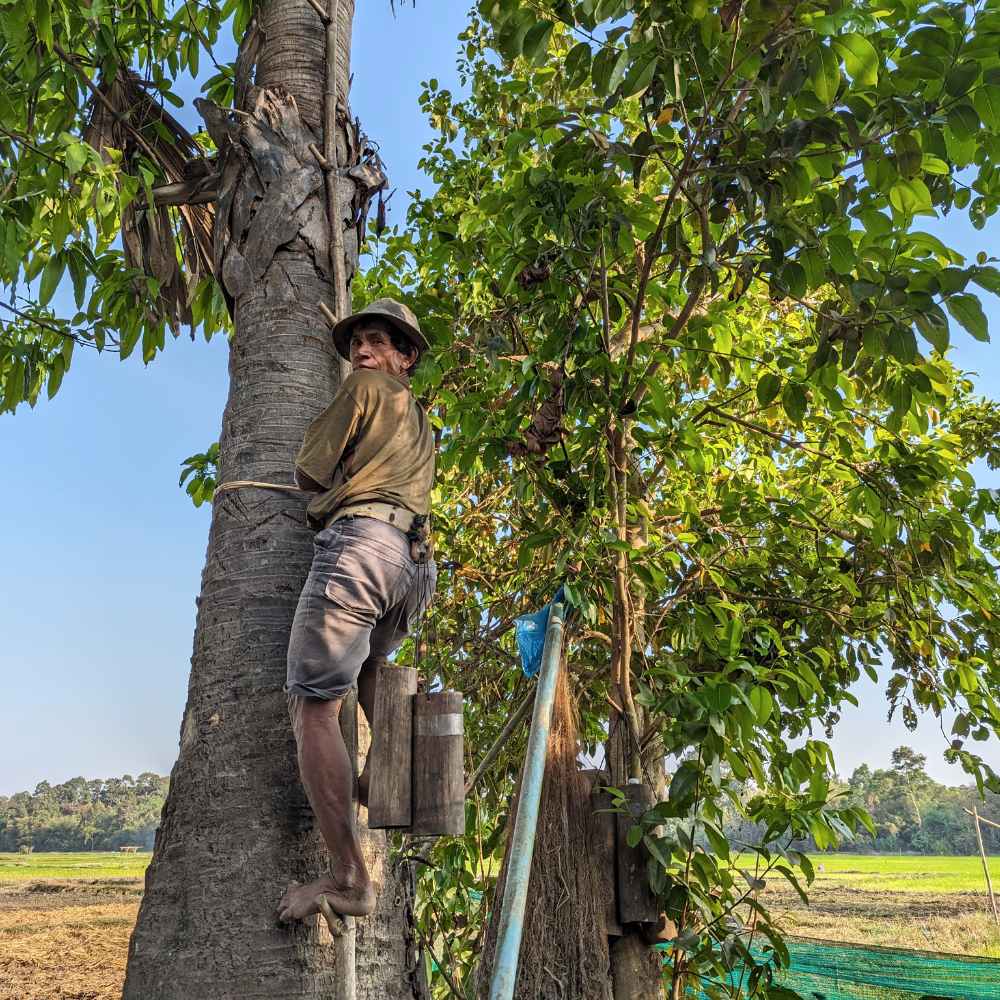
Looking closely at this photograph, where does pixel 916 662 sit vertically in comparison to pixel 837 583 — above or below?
below

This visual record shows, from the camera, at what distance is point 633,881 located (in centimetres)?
302

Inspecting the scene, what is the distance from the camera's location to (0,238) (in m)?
2.98

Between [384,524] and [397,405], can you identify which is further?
[397,405]

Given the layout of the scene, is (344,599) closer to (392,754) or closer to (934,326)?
(392,754)

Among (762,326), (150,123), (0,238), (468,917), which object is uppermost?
(762,326)

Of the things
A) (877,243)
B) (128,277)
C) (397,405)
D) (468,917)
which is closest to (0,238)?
(128,277)

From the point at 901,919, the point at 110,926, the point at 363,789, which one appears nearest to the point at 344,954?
the point at 363,789

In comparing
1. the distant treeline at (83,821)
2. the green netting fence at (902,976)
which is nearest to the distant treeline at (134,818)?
the distant treeline at (83,821)

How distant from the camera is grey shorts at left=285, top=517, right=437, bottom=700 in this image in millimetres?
2086

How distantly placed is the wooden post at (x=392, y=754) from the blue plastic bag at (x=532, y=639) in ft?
2.45

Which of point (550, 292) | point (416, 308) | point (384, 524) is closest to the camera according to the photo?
point (384, 524)

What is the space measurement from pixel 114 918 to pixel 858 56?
624 inches

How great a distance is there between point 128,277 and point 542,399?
5.91ft

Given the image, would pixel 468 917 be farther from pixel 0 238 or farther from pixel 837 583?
pixel 0 238
